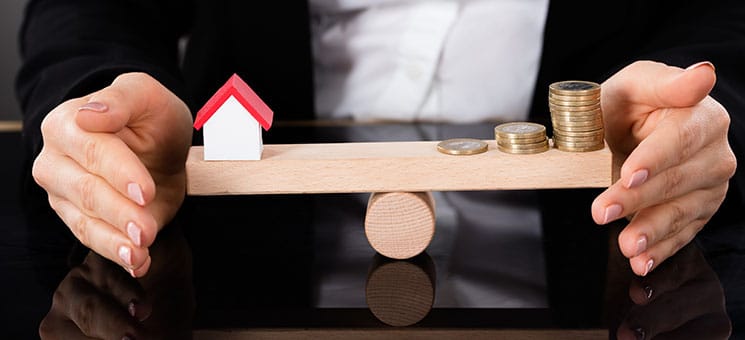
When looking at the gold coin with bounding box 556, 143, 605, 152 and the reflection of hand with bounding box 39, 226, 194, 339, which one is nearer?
the reflection of hand with bounding box 39, 226, 194, 339

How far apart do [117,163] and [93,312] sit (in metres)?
0.13

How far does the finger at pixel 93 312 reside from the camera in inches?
29.2

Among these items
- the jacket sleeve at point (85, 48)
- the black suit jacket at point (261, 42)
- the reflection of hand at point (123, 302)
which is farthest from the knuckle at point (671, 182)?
the jacket sleeve at point (85, 48)

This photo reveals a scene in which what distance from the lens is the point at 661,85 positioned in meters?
0.85

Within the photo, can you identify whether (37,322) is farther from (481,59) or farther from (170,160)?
(481,59)

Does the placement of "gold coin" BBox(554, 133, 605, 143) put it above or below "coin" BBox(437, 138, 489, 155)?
above

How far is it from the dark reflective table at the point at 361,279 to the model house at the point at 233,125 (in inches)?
4.0

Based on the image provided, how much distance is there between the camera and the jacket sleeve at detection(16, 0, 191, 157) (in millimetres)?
1083

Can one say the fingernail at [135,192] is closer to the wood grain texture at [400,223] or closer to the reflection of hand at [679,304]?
the wood grain texture at [400,223]

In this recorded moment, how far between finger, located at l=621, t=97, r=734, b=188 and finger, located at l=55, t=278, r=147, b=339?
427 mm

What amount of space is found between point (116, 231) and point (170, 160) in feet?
0.42

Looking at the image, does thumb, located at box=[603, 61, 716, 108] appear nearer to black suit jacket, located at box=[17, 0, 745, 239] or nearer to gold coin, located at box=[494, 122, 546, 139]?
gold coin, located at box=[494, 122, 546, 139]

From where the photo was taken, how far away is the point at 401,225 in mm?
878

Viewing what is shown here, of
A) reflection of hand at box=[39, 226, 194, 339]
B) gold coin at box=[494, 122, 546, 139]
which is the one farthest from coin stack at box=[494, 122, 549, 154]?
reflection of hand at box=[39, 226, 194, 339]
